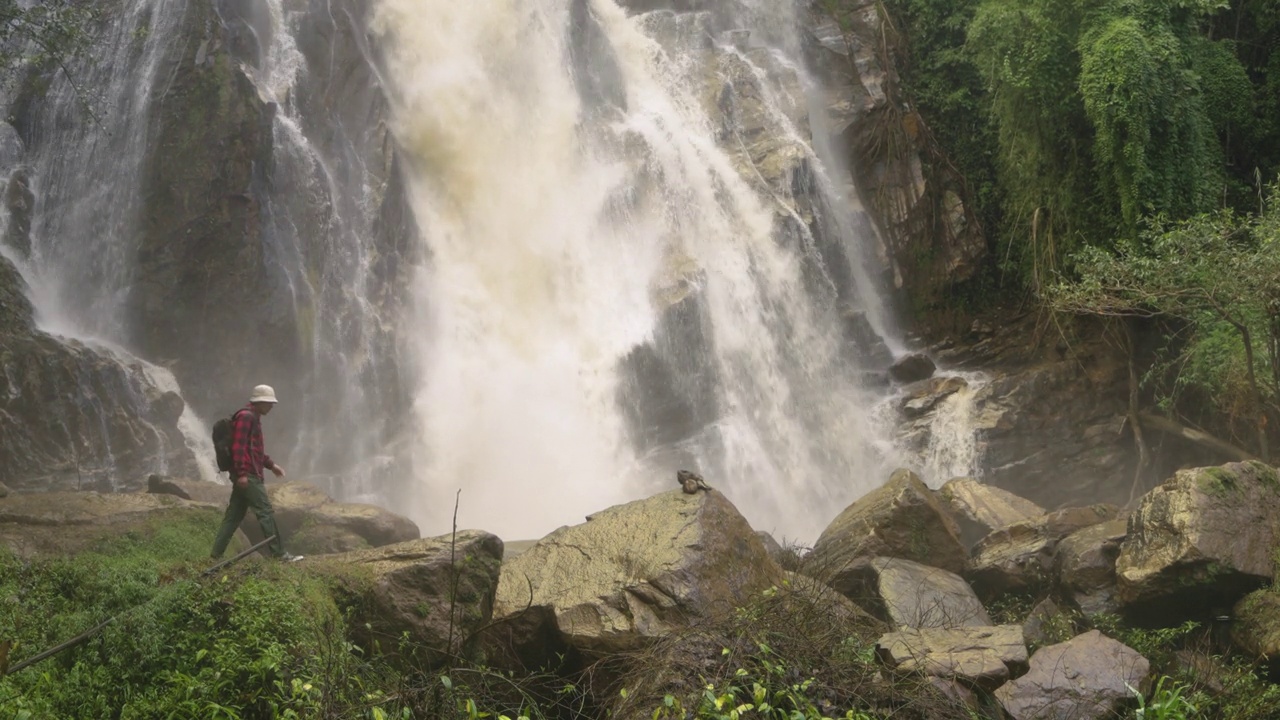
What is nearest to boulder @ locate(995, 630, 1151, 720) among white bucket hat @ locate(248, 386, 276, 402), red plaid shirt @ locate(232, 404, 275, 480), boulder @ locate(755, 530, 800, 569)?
boulder @ locate(755, 530, 800, 569)

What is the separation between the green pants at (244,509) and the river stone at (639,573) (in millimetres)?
2292

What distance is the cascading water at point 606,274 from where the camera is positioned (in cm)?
1631

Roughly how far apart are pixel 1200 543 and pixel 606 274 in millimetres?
11973

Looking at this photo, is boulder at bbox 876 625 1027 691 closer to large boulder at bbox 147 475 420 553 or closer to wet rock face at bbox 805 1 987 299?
large boulder at bbox 147 475 420 553

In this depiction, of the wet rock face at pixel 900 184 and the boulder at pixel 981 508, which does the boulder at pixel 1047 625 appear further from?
the wet rock face at pixel 900 184

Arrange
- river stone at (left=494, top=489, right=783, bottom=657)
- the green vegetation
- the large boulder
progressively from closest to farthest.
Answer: river stone at (left=494, top=489, right=783, bottom=657) → the large boulder → the green vegetation

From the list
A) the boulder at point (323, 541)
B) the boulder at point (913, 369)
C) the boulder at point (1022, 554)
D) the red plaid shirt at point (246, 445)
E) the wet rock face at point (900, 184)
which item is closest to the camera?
the red plaid shirt at point (246, 445)

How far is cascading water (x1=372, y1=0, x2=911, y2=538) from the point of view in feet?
53.5

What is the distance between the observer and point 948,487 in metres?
12.5

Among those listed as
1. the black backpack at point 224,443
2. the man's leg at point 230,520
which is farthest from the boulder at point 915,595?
the black backpack at point 224,443

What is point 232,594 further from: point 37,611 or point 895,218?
point 895,218

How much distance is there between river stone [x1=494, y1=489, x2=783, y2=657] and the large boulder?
3.87 metres

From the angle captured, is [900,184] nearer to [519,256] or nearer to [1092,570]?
[519,256]

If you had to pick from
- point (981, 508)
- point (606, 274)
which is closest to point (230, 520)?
point (981, 508)
